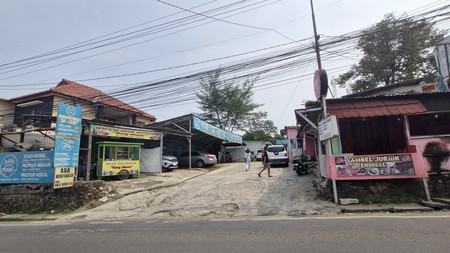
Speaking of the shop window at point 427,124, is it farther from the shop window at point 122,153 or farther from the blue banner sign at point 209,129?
the shop window at point 122,153

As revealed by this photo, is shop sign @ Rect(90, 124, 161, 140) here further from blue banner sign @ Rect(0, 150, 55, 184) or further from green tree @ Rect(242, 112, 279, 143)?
green tree @ Rect(242, 112, 279, 143)

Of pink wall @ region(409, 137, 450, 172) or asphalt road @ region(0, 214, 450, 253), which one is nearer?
asphalt road @ region(0, 214, 450, 253)

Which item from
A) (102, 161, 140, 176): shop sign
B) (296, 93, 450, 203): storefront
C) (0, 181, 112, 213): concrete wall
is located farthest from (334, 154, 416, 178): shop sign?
(102, 161, 140, 176): shop sign

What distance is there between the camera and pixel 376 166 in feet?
31.2

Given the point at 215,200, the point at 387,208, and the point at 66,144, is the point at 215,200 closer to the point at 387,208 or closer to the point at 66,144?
the point at 387,208

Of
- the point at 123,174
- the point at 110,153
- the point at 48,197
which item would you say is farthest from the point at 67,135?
the point at 123,174

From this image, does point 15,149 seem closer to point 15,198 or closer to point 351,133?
point 15,198

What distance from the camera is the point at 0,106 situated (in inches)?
837

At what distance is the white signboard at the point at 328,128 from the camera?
344 inches

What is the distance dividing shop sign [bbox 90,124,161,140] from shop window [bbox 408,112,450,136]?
14545 millimetres

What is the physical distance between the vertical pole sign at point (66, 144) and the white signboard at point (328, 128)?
35.8ft

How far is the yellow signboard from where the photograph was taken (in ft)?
39.5

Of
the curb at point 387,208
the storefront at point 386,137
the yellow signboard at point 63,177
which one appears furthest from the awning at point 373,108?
the yellow signboard at point 63,177

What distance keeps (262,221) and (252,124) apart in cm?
3996
